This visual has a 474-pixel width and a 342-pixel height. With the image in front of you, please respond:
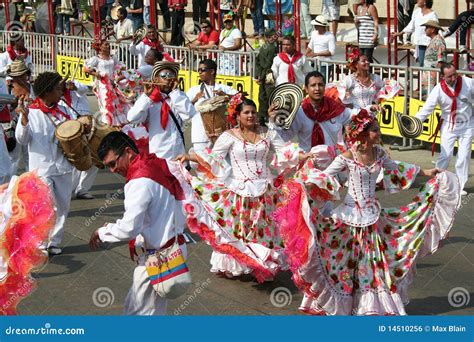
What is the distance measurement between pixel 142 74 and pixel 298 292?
25.9ft

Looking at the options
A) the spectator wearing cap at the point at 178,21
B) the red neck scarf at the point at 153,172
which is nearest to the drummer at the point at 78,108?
the red neck scarf at the point at 153,172

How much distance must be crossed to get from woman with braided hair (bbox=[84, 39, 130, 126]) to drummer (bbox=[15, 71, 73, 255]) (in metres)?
5.62

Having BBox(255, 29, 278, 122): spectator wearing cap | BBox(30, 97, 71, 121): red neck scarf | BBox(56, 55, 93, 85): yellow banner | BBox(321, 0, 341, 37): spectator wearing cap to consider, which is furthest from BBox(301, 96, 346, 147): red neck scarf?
BBox(56, 55, 93, 85): yellow banner

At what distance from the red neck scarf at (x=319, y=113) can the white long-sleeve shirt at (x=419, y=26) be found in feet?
25.1

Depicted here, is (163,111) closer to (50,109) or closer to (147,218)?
(50,109)

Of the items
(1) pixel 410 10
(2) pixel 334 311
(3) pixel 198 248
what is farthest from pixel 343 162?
(1) pixel 410 10

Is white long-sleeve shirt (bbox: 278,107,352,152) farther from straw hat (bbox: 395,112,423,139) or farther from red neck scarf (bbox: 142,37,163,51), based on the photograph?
red neck scarf (bbox: 142,37,163,51)

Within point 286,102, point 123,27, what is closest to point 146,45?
point 123,27

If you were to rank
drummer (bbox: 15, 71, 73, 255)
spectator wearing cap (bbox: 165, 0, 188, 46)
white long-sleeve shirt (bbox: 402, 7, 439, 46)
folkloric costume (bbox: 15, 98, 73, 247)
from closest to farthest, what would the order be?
drummer (bbox: 15, 71, 73, 255) < folkloric costume (bbox: 15, 98, 73, 247) < white long-sleeve shirt (bbox: 402, 7, 439, 46) < spectator wearing cap (bbox: 165, 0, 188, 46)

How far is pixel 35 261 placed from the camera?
22.0ft

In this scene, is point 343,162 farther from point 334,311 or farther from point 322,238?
point 334,311

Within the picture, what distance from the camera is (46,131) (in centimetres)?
1023

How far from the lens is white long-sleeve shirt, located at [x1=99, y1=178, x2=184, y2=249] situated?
652 centimetres

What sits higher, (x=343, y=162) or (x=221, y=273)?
(x=343, y=162)
